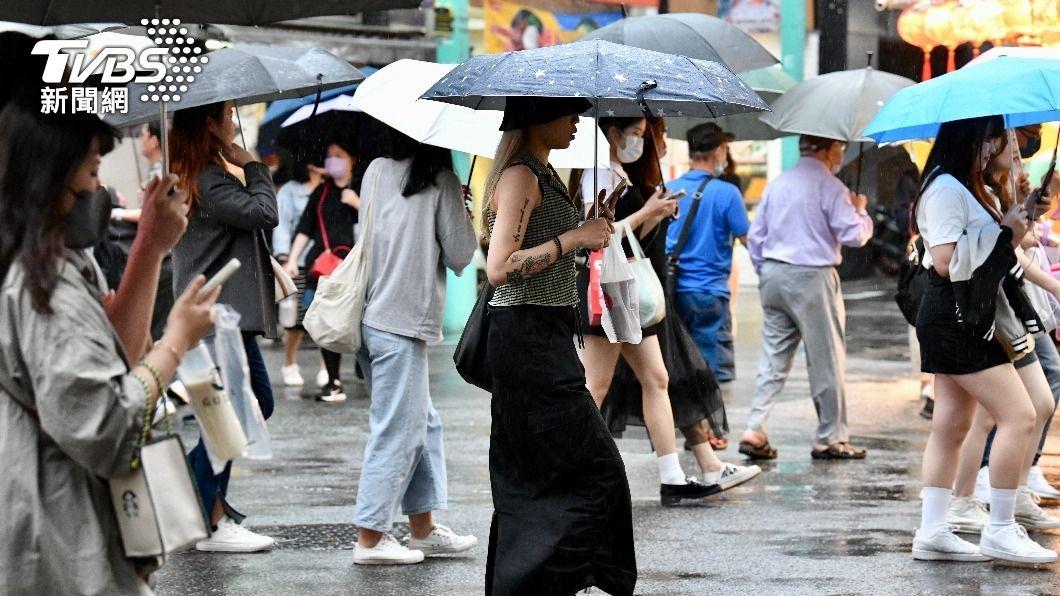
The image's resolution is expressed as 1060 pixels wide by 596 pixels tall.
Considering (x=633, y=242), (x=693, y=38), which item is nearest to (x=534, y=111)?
(x=633, y=242)

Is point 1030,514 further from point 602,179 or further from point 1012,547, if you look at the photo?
point 602,179

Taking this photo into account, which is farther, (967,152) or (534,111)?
(967,152)

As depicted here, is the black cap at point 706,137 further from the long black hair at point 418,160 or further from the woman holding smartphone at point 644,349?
the long black hair at point 418,160

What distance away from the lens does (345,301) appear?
21.5 feet

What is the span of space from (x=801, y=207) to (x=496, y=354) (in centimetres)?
436

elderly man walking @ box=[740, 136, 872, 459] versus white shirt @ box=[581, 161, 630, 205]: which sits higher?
white shirt @ box=[581, 161, 630, 205]

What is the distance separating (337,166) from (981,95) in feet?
21.9

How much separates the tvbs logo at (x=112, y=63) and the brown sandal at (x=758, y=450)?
15.0ft

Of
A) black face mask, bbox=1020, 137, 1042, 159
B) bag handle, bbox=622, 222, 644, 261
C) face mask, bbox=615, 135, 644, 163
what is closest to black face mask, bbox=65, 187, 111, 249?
bag handle, bbox=622, 222, 644, 261

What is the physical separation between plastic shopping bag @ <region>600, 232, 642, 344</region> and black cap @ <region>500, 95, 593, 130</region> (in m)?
0.90

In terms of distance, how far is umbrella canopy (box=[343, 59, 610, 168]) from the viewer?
6344 mm

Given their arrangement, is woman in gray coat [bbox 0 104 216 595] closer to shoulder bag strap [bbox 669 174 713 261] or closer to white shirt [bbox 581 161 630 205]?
white shirt [bbox 581 161 630 205]

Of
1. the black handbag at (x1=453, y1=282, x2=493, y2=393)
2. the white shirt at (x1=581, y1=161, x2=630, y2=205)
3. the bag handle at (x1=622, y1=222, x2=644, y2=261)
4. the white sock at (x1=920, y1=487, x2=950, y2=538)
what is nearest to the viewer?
the black handbag at (x1=453, y1=282, x2=493, y2=393)

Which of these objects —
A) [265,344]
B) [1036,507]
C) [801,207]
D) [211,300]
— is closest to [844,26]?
[265,344]
